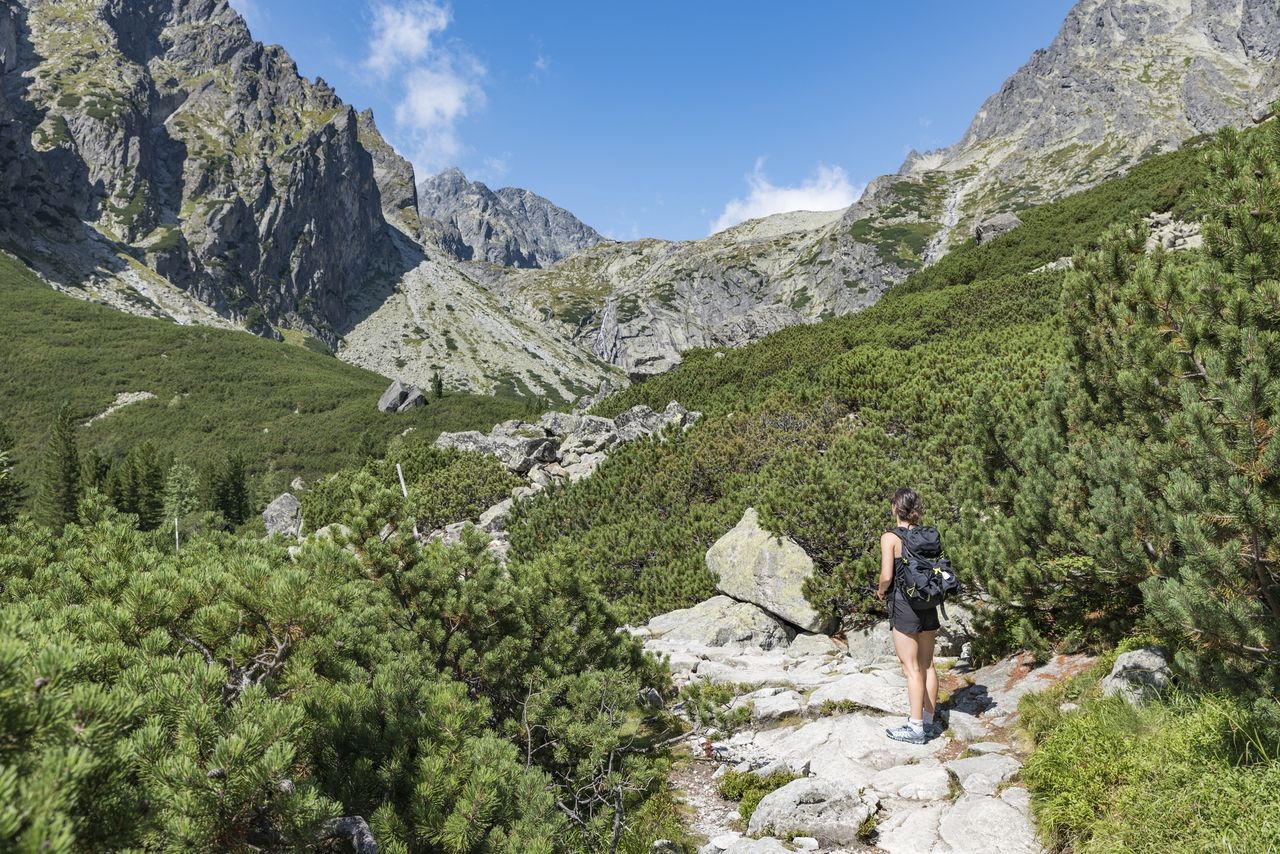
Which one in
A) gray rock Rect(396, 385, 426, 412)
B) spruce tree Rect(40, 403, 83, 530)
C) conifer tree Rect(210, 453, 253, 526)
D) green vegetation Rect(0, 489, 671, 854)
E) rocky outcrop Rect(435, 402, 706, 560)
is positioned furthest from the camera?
gray rock Rect(396, 385, 426, 412)

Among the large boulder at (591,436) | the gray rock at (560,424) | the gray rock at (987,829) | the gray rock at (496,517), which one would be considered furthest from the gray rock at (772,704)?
the gray rock at (560,424)

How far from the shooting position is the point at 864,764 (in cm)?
564

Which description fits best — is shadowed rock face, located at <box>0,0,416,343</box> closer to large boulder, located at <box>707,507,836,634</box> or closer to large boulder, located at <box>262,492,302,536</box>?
large boulder, located at <box>262,492,302,536</box>

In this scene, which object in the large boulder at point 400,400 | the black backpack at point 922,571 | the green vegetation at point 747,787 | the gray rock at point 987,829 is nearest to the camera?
the gray rock at point 987,829

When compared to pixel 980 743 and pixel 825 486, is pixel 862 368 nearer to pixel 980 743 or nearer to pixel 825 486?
pixel 825 486

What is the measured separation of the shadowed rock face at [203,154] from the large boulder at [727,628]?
154 metres

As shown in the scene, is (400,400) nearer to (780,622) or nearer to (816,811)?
(780,622)

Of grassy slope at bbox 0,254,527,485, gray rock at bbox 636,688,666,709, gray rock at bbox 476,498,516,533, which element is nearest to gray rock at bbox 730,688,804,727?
gray rock at bbox 636,688,666,709

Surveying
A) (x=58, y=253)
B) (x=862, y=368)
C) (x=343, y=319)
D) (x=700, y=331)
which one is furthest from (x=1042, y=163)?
(x=58, y=253)

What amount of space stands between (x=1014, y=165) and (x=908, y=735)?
6333 inches

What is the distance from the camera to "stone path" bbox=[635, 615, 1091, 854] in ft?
14.7

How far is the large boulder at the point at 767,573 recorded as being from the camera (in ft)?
33.6

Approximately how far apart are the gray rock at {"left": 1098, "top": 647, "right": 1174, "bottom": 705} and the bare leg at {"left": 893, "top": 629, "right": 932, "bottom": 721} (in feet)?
4.61

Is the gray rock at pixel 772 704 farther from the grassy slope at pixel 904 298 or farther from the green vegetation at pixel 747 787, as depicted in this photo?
the grassy slope at pixel 904 298
